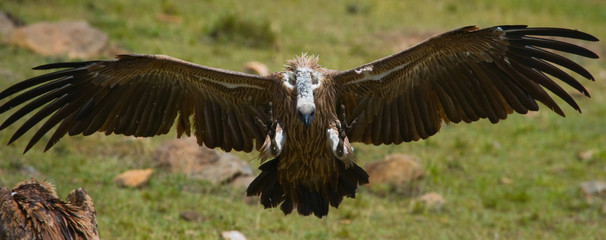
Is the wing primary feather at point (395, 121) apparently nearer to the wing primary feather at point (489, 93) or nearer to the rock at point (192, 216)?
the wing primary feather at point (489, 93)

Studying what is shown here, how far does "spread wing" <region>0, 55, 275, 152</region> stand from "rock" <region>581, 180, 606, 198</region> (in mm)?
4963

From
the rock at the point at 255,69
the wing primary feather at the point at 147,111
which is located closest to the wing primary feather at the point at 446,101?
the wing primary feather at the point at 147,111

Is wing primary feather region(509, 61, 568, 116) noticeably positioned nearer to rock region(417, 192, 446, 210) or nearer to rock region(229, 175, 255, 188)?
rock region(417, 192, 446, 210)

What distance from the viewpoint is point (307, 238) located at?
8.08 meters

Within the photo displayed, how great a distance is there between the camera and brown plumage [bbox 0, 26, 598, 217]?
6414mm

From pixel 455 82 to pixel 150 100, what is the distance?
2.61 metres

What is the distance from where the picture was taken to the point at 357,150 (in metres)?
10.9

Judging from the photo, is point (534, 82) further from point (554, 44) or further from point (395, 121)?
point (395, 121)

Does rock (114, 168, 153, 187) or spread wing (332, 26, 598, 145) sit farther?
rock (114, 168, 153, 187)

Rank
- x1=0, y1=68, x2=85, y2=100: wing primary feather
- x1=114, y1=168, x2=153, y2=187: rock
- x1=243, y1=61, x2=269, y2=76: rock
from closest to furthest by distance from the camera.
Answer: x1=0, y1=68, x2=85, y2=100: wing primary feather
x1=114, y1=168, x2=153, y2=187: rock
x1=243, y1=61, x2=269, y2=76: rock

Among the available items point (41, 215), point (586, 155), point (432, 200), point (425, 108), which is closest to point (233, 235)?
point (425, 108)

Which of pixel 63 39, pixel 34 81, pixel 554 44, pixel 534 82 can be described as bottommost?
pixel 34 81

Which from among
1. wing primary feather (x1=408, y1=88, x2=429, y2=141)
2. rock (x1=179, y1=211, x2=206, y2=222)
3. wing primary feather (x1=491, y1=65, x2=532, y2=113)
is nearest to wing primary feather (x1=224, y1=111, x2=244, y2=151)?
rock (x1=179, y1=211, x2=206, y2=222)

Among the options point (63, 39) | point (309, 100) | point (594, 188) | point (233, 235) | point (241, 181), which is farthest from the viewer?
point (63, 39)
